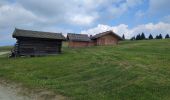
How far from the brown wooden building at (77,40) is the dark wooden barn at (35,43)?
1792 centimetres

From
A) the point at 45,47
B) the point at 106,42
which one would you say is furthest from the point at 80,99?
the point at 106,42

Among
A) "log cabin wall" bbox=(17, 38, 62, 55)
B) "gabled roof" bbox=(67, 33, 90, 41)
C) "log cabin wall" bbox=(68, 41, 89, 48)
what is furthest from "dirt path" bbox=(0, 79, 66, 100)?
"gabled roof" bbox=(67, 33, 90, 41)

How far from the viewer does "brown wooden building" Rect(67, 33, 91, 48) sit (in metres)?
63.5

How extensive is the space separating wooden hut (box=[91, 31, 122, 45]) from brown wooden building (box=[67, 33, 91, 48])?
1983mm

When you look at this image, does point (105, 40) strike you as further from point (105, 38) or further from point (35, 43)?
point (35, 43)

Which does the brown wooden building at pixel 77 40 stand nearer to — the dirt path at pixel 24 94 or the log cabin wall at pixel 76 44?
the log cabin wall at pixel 76 44

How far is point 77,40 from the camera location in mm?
63719

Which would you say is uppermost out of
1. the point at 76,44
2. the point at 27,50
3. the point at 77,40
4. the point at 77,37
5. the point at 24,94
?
the point at 77,37

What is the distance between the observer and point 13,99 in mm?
15016

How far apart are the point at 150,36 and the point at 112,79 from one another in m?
91.0

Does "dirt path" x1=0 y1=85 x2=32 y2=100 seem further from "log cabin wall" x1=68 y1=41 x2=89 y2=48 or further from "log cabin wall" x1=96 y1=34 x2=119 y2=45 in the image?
"log cabin wall" x1=96 y1=34 x2=119 y2=45

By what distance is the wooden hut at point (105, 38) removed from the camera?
65.4 meters

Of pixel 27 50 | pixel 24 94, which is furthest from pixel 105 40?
pixel 24 94

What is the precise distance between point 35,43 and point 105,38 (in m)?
26.4
